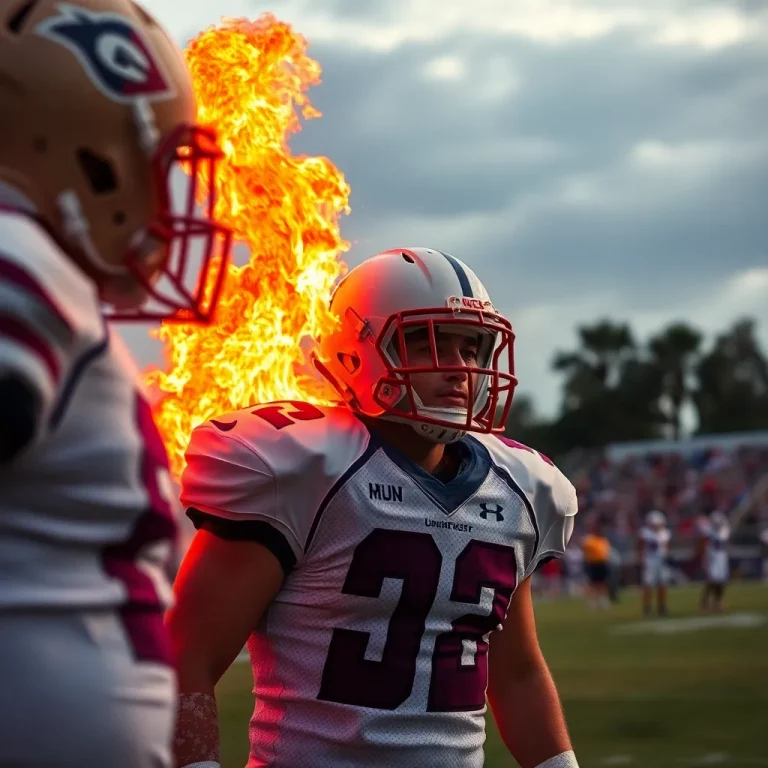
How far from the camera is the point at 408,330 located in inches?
120

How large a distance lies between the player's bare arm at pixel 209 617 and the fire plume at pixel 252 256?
54 cm

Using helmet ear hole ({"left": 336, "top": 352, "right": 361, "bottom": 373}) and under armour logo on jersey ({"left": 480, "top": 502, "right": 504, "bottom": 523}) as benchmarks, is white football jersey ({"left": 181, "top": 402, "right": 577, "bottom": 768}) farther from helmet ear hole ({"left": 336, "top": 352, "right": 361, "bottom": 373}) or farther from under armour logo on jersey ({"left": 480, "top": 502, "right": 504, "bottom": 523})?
helmet ear hole ({"left": 336, "top": 352, "right": 361, "bottom": 373})

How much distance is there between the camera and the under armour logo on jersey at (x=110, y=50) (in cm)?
172

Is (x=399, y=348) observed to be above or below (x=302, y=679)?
above

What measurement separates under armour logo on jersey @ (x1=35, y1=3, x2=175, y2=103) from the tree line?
64.0 m

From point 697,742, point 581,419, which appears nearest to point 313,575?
point 697,742

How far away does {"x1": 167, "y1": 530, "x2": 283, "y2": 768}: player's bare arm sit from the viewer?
261 centimetres

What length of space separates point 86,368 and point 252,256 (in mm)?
1741

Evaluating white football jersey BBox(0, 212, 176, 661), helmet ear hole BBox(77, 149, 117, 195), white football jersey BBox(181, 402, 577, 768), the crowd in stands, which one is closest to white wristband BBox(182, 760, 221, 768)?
white football jersey BBox(181, 402, 577, 768)

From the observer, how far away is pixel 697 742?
7855 millimetres

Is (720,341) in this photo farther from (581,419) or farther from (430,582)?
(430,582)

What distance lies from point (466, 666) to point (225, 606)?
508 millimetres

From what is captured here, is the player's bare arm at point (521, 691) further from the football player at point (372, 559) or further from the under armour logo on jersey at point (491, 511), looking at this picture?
the under armour logo on jersey at point (491, 511)

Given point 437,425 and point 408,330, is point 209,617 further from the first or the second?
point 408,330
